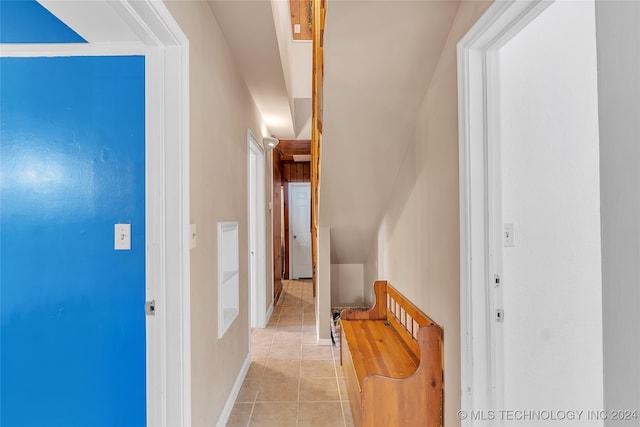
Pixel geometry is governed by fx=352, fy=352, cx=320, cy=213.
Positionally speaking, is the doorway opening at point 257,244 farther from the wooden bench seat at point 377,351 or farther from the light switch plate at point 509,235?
the light switch plate at point 509,235

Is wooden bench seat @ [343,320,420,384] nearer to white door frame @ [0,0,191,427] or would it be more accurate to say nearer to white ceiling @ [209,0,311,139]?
white door frame @ [0,0,191,427]

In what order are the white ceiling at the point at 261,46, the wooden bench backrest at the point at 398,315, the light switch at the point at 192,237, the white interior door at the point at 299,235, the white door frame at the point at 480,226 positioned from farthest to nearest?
the white interior door at the point at 299,235 → the wooden bench backrest at the point at 398,315 → the white ceiling at the point at 261,46 → the light switch at the point at 192,237 → the white door frame at the point at 480,226

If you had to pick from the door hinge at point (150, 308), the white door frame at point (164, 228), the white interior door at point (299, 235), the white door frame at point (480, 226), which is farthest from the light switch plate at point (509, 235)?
the white interior door at point (299, 235)

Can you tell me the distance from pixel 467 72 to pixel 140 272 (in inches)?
60.9

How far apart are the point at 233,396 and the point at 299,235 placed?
492cm

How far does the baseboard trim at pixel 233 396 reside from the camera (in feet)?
6.65

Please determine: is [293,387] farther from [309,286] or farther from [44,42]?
[309,286]

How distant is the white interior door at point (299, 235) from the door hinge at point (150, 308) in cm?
566

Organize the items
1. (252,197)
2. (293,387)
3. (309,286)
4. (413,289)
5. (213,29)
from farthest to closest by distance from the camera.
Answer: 1. (309,286)
2. (252,197)
3. (293,387)
4. (413,289)
5. (213,29)

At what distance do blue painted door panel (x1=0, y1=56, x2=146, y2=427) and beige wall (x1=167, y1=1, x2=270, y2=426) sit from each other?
Answer: 0.77 feet

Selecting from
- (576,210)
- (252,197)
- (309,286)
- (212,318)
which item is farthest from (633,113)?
(309,286)

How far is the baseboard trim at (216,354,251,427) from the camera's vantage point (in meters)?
2.03

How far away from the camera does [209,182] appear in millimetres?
1828

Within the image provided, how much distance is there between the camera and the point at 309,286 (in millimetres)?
6289
